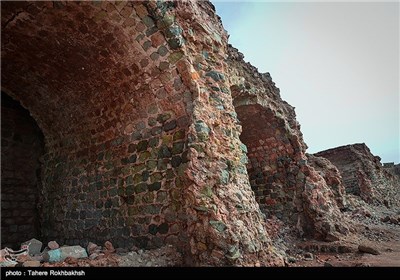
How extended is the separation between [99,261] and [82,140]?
7.59 ft

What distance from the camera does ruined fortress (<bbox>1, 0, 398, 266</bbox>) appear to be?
3.14 meters

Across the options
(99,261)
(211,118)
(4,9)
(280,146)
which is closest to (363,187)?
(280,146)

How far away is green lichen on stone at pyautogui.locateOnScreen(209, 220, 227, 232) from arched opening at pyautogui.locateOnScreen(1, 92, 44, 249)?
14.0ft

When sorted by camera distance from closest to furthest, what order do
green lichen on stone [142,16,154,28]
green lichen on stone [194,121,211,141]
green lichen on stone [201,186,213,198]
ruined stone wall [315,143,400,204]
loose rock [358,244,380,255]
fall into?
green lichen on stone [201,186,213,198]
green lichen on stone [194,121,211,141]
green lichen on stone [142,16,154,28]
loose rock [358,244,380,255]
ruined stone wall [315,143,400,204]

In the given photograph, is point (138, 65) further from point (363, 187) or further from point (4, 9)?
point (363, 187)

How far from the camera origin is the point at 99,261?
3.11 metres

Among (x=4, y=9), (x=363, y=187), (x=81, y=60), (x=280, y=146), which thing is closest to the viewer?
(x=4, y=9)

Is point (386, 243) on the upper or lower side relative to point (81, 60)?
lower

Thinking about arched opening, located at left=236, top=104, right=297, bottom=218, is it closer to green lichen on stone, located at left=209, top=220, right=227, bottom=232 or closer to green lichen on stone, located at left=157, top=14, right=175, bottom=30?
green lichen on stone, located at left=157, top=14, right=175, bottom=30

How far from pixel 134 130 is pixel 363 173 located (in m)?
11.9
